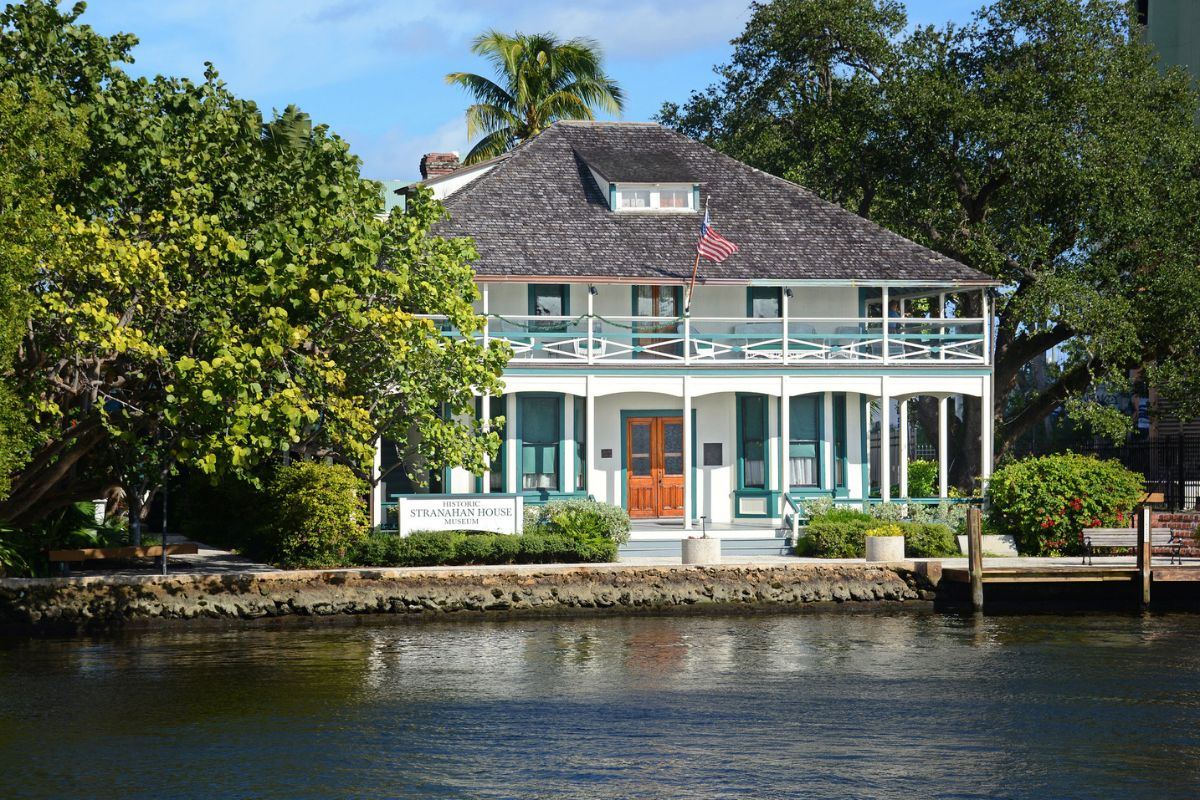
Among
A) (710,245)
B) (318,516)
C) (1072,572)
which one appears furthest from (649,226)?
(1072,572)

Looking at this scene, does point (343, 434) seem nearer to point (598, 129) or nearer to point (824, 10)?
point (598, 129)

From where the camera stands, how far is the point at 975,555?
2805 cm

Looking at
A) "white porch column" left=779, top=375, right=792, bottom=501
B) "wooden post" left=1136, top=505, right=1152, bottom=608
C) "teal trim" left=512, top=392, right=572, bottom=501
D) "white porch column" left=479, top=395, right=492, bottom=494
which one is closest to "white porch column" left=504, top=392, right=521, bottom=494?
"teal trim" left=512, top=392, right=572, bottom=501

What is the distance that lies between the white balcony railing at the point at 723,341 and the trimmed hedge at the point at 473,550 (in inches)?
191

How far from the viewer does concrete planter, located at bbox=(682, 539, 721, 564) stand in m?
28.8

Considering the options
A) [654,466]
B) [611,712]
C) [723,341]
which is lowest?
[611,712]

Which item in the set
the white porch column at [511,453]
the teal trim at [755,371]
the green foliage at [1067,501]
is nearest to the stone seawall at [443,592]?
the green foliage at [1067,501]

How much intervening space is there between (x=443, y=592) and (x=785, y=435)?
9101 millimetres

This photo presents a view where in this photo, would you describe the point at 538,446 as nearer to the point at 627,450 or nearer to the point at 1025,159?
the point at 627,450

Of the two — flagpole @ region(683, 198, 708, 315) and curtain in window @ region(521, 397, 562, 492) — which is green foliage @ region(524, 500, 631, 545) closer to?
curtain in window @ region(521, 397, 562, 492)

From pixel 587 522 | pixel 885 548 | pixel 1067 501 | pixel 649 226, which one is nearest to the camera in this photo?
pixel 885 548

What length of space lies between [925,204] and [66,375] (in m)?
23.6

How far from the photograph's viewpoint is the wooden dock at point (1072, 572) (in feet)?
92.7

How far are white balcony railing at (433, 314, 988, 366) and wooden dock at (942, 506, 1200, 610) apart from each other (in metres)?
6.69
